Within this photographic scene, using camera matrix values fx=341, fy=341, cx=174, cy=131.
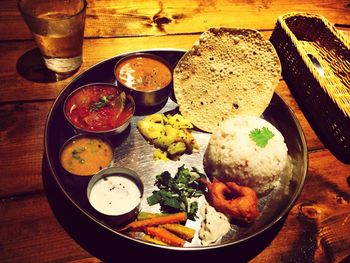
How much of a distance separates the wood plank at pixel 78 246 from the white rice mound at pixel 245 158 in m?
0.25

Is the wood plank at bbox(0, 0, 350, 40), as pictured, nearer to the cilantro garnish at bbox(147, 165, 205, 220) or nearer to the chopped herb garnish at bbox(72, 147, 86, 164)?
the chopped herb garnish at bbox(72, 147, 86, 164)

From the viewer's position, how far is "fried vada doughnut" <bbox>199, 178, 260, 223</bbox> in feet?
6.09

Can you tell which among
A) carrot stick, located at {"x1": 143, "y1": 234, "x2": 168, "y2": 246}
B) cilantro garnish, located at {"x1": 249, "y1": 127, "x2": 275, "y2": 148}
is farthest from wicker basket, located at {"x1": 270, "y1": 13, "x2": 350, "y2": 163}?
carrot stick, located at {"x1": 143, "y1": 234, "x2": 168, "y2": 246}

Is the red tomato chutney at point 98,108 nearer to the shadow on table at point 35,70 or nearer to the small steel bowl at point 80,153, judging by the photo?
the small steel bowl at point 80,153

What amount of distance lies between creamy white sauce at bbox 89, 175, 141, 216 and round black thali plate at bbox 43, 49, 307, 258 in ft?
0.20

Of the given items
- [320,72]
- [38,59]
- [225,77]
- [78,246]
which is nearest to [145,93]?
[225,77]

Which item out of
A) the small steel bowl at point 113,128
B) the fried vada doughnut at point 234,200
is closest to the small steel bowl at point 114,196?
the small steel bowl at point 113,128

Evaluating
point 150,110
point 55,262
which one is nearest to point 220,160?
point 150,110

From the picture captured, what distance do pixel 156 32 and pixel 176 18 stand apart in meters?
0.29

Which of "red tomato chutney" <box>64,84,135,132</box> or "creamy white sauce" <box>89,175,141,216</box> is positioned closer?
"creamy white sauce" <box>89,175,141,216</box>

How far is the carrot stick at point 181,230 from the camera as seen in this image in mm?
1826

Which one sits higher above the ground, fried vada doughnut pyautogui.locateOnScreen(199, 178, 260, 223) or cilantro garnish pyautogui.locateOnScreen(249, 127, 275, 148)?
cilantro garnish pyautogui.locateOnScreen(249, 127, 275, 148)

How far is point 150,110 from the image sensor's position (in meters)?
2.44

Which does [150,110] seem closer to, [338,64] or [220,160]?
[220,160]
